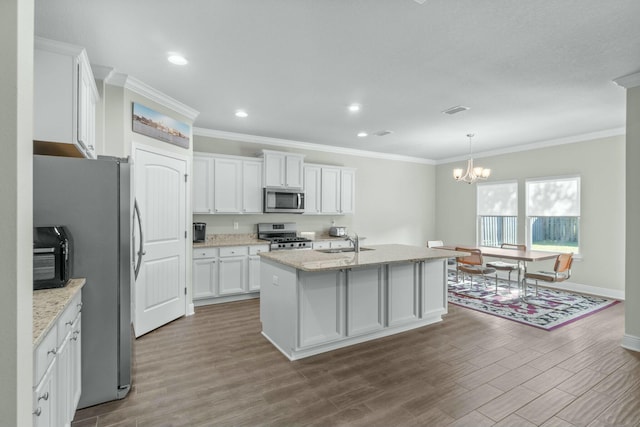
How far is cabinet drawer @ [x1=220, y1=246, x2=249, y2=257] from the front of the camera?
4.71 m

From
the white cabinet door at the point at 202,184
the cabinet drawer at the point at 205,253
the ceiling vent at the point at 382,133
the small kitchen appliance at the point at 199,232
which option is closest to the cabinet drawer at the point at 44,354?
the cabinet drawer at the point at 205,253

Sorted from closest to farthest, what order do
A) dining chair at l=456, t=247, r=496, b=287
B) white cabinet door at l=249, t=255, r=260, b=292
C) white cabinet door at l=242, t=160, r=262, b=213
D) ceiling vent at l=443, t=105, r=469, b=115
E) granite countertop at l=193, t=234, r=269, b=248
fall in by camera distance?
1. ceiling vent at l=443, t=105, r=469, b=115
2. granite countertop at l=193, t=234, r=269, b=248
3. white cabinet door at l=249, t=255, r=260, b=292
4. dining chair at l=456, t=247, r=496, b=287
5. white cabinet door at l=242, t=160, r=262, b=213

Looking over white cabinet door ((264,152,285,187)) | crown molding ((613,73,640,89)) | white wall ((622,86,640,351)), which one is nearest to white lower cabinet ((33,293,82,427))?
white cabinet door ((264,152,285,187))

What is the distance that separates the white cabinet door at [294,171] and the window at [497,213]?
13.7 ft

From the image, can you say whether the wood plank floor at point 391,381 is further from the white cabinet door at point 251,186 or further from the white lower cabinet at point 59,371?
the white cabinet door at point 251,186

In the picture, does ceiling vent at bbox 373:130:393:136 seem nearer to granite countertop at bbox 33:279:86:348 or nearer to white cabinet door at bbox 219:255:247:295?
white cabinet door at bbox 219:255:247:295

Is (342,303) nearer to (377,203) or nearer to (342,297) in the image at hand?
(342,297)

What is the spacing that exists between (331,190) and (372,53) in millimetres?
3611

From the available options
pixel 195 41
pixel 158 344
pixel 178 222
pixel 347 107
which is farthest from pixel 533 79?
pixel 158 344

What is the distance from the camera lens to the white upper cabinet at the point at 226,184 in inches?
191

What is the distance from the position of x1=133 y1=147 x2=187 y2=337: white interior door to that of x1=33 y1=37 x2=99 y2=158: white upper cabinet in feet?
3.22

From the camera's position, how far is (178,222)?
4.00m

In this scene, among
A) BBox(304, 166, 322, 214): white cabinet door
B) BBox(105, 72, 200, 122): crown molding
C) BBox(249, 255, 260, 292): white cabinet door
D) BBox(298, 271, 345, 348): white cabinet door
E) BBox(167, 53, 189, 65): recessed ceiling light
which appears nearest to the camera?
BBox(167, 53, 189, 65): recessed ceiling light

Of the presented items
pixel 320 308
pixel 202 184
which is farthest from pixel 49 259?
pixel 202 184
